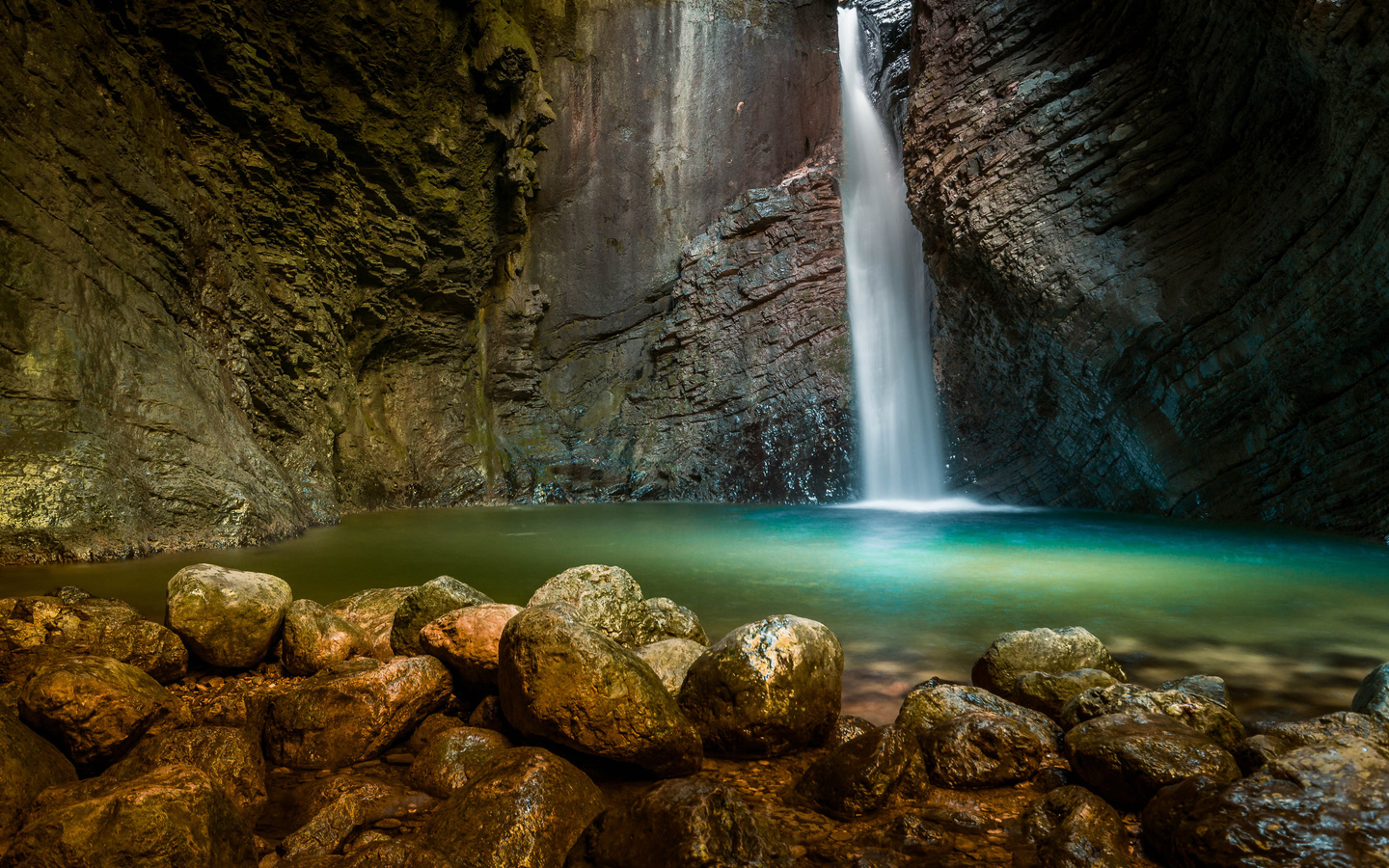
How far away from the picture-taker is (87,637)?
3.66m

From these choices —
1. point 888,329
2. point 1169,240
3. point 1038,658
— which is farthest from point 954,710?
point 888,329

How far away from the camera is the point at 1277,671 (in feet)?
12.8

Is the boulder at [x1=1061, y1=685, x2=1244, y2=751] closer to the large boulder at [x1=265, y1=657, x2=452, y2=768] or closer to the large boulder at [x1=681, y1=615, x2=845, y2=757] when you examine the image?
the large boulder at [x1=681, y1=615, x2=845, y2=757]

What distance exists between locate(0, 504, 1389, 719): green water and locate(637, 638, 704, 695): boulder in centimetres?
79

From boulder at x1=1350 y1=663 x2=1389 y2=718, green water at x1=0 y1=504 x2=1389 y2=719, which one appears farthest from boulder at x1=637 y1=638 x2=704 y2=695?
boulder at x1=1350 y1=663 x2=1389 y2=718

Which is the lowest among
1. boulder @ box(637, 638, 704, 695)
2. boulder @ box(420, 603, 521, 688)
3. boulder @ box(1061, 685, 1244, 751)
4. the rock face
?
boulder @ box(1061, 685, 1244, 751)

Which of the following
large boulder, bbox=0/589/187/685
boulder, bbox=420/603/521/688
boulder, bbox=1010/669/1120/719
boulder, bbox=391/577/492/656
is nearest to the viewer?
boulder, bbox=1010/669/1120/719

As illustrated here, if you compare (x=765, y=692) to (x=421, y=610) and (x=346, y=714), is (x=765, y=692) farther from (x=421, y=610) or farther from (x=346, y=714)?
(x=421, y=610)

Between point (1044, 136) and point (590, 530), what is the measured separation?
906 centimetres

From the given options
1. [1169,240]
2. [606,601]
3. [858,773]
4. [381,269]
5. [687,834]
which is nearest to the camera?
[687,834]

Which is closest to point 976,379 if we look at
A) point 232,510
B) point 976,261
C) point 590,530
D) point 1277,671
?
point 976,261

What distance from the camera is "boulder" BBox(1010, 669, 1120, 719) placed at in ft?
10.8

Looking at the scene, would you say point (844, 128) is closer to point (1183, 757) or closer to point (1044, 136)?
point (1044, 136)

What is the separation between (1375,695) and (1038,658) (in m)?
1.23
